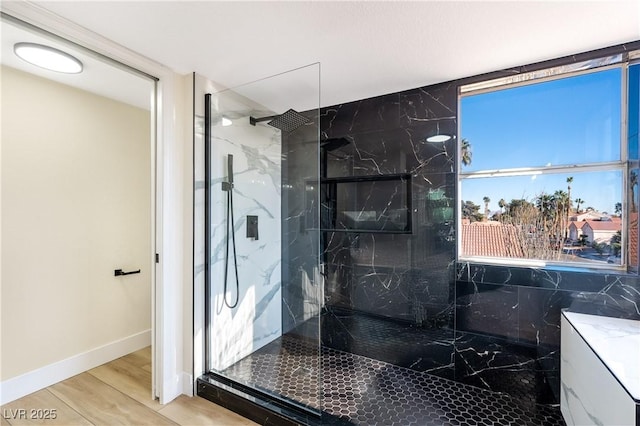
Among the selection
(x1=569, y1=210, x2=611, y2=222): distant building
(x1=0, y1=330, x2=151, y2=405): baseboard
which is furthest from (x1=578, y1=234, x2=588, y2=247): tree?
(x1=0, y1=330, x2=151, y2=405): baseboard

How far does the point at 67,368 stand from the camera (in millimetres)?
2287

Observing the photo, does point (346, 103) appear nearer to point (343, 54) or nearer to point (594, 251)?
point (343, 54)

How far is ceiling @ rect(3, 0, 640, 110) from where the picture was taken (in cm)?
145

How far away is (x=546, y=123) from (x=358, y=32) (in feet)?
4.93

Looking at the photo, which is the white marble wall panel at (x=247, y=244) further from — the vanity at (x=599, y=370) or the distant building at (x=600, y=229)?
the distant building at (x=600, y=229)

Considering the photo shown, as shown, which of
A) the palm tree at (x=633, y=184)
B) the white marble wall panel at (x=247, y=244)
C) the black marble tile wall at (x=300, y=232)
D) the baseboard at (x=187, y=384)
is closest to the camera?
the palm tree at (x=633, y=184)

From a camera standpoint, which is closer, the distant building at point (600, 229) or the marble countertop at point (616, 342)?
the marble countertop at point (616, 342)

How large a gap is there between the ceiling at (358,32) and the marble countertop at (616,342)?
1702mm

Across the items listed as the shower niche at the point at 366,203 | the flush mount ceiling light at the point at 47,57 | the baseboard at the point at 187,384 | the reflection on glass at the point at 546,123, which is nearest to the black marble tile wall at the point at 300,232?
the shower niche at the point at 366,203

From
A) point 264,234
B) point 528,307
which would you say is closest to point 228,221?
point 264,234

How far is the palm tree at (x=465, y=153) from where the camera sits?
230 cm

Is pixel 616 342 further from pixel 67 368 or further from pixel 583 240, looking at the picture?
pixel 67 368

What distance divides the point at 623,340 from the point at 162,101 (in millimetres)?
3127

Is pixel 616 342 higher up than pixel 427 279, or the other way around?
pixel 427 279
